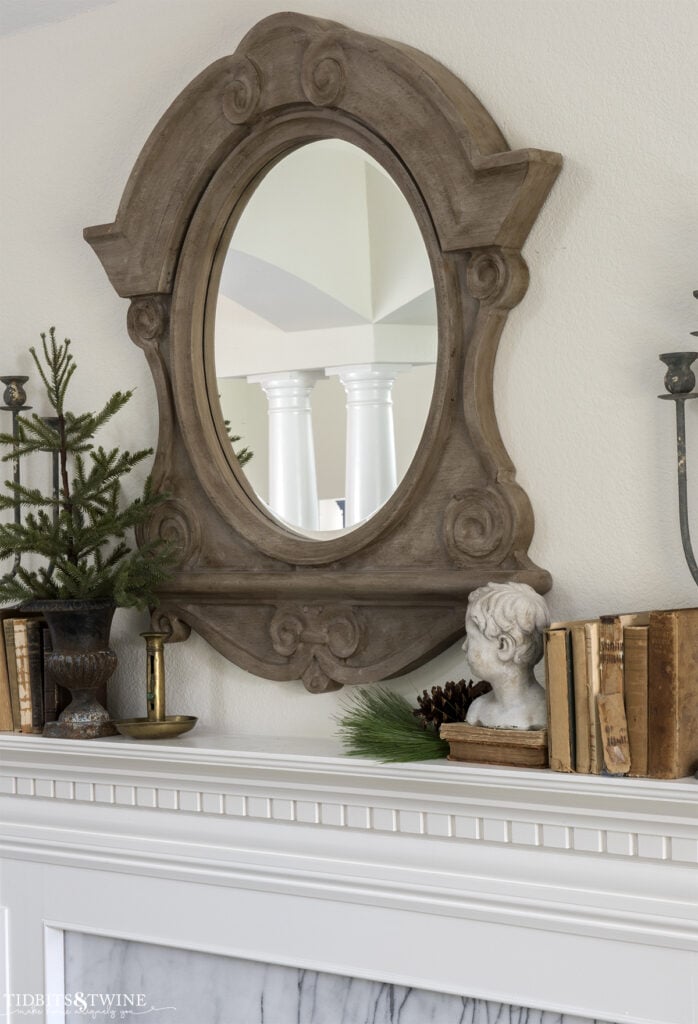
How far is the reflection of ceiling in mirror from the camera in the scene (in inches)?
82.3

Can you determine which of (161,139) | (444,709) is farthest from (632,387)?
(161,139)

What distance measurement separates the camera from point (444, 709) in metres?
1.92

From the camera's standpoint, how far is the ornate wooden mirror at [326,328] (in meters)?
2.00

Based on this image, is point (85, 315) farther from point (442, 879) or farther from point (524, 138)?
point (442, 879)

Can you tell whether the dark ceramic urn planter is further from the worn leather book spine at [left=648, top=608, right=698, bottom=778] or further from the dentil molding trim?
the worn leather book spine at [left=648, top=608, right=698, bottom=778]

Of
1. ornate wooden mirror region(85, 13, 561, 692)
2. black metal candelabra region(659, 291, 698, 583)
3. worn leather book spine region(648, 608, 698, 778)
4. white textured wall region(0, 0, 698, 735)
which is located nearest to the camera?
worn leather book spine region(648, 608, 698, 778)

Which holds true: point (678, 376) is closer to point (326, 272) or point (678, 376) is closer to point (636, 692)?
point (636, 692)

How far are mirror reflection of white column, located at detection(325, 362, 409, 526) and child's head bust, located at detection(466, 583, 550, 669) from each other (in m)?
0.35

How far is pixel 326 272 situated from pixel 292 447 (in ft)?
0.98

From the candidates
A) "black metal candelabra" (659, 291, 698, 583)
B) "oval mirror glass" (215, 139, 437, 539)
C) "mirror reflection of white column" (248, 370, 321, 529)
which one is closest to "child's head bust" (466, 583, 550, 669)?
"black metal candelabra" (659, 291, 698, 583)

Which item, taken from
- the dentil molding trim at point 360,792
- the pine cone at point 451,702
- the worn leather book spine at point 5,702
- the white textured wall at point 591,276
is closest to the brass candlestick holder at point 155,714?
the dentil molding trim at point 360,792

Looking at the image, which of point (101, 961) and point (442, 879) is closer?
point (442, 879)

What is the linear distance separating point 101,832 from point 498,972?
818 millimetres

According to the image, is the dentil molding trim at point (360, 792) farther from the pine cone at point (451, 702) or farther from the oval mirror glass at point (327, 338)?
the oval mirror glass at point (327, 338)
